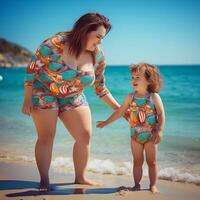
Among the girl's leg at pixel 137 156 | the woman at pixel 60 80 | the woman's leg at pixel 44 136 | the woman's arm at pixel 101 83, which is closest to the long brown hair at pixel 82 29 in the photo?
the woman at pixel 60 80

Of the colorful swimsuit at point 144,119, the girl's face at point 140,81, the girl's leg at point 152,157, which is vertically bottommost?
the girl's leg at point 152,157

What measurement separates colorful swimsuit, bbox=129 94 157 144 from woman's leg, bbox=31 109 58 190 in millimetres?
820

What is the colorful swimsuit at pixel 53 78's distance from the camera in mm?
3355

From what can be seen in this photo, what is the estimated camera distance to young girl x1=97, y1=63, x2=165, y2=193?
341cm

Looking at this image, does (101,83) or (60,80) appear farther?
(101,83)

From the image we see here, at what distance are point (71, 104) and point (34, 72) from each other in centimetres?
50

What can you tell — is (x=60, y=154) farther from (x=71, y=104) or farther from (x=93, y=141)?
(x=71, y=104)

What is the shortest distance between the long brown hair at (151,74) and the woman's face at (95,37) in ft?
1.45

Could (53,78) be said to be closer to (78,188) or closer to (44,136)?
(44,136)

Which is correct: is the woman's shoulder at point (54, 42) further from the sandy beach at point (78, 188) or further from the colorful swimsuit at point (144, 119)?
the sandy beach at point (78, 188)

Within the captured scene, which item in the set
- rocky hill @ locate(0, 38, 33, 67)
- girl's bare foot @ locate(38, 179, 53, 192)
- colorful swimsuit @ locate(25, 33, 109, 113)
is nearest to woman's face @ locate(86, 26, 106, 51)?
colorful swimsuit @ locate(25, 33, 109, 113)

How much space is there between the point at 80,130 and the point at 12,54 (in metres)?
98.9

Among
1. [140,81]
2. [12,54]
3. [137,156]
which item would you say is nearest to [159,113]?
[140,81]

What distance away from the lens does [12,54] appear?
323 ft
